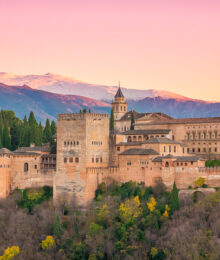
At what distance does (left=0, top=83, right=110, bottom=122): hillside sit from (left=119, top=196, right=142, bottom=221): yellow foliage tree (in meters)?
124

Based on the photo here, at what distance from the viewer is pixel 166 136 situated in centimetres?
6222

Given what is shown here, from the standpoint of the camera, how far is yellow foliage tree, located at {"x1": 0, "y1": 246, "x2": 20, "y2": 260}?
49.2m

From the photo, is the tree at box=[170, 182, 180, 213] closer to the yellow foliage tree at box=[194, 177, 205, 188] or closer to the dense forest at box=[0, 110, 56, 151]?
the yellow foliage tree at box=[194, 177, 205, 188]

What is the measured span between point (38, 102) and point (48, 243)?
13888 centimetres

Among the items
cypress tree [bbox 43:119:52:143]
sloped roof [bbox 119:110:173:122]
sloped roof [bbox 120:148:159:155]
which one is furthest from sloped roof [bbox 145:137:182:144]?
cypress tree [bbox 43:119:52:143]

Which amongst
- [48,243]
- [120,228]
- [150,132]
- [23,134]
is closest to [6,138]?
[23,134]

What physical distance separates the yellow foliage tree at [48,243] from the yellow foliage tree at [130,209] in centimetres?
596

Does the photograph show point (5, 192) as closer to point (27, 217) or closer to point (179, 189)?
point (27, 217)

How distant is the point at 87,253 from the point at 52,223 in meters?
5.54

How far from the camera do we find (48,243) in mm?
50312

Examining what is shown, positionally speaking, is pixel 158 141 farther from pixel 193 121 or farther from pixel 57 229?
pixel 57 229

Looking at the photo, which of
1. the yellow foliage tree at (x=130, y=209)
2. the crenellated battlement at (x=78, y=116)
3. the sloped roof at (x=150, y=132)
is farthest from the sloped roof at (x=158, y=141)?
the yellow foliage tree at (x=130, y=209)

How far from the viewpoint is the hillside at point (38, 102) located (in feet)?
589

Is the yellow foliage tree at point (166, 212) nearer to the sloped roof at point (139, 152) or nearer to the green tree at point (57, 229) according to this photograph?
the sloped roof at point (139, 152)
